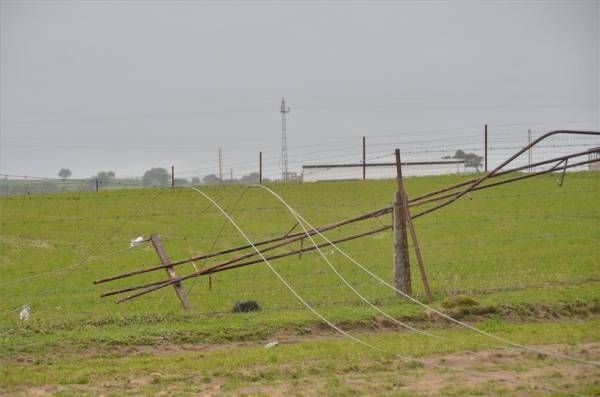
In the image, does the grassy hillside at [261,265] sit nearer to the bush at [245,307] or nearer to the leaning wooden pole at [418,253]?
the bush at [245,307]

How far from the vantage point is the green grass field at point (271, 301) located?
953cm

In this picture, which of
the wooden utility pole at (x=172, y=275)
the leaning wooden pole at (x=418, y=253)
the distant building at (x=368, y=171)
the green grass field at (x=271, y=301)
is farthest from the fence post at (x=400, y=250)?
the distant building at (x=368, y=171)

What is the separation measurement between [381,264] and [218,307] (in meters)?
6.26

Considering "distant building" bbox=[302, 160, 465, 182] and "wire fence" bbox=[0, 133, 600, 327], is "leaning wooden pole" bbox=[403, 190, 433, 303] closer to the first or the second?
"wire fence" bbox=[0, 133, 600, 327]

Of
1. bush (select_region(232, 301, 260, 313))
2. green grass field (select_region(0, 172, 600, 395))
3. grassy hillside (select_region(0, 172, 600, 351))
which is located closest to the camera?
green grass field (select_region(0, 172, 600, 395))

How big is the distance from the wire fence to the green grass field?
71mm

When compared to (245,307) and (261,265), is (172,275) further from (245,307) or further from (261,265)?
(261,265)

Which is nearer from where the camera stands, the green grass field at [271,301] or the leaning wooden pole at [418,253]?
the green grass field at [271,301]

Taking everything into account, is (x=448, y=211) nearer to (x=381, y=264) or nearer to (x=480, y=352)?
(x=381, y=264)

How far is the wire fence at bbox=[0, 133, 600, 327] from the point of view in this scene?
51.5ft

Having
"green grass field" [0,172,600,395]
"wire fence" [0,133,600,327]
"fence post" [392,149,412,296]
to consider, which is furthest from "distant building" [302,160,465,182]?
"fence post" [392,149,412,296]

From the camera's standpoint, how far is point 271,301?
49.2 feet

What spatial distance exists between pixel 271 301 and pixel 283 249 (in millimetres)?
8200

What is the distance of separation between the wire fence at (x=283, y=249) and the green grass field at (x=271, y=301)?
0.07 meters
